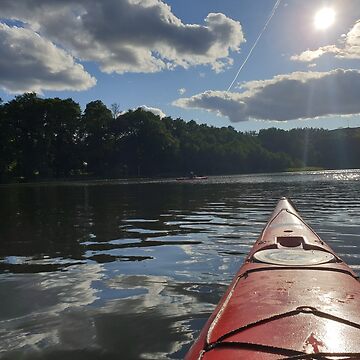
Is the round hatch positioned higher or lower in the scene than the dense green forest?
lower

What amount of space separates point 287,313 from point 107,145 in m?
89.8

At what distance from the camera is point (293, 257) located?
15.2 feet

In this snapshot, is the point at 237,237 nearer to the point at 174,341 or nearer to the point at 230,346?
the point at 174,341

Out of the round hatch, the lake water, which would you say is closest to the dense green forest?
the lake water

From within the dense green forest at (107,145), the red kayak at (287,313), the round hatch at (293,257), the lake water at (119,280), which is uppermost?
the dense green forest at (107,145)

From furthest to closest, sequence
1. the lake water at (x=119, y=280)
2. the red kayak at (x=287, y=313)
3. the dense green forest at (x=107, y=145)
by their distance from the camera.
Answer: the dense green forest at (x=107, y=145), the lake water at (x=119, y=280), the red kayak at (x=287, y=313)

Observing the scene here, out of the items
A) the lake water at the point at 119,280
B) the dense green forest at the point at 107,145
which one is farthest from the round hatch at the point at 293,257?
the dense green forest at the point at 107,145

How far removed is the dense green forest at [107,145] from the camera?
7826cm

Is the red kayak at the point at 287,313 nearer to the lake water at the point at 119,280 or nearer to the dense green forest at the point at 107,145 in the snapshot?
the lake water at the point at 119,280

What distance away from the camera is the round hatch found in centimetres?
441

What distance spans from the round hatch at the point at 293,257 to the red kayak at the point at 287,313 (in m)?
0.01

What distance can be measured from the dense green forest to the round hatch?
7270 centimetres

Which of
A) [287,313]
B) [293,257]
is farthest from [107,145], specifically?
[287,313]

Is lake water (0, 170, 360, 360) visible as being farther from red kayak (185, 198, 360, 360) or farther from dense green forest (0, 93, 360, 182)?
dense green forest (0, 93, 360, 182)
